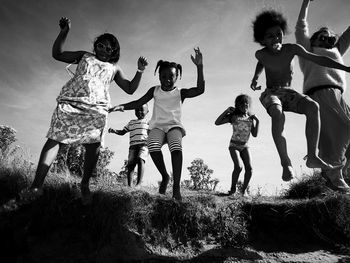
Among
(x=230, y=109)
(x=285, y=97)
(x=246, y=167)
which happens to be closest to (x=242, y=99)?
(x=230, y=109)

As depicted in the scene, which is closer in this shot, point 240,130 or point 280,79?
point 280,79

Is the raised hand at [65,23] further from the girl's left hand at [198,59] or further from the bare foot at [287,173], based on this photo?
the bare foot at [287,173]

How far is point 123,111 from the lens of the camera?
12.3ft

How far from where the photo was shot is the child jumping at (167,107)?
3727 millimetres

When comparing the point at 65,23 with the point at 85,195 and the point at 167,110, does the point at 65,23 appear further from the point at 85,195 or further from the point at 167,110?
the point at 85,195

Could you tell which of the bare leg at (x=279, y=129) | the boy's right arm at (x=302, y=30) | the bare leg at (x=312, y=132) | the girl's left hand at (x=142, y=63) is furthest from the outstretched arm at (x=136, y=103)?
the boy's right arm at (x=302, y=30)

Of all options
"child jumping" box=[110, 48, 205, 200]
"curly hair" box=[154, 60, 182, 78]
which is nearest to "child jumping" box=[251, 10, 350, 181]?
"child jumping" box=[110, 48, 205, 200]

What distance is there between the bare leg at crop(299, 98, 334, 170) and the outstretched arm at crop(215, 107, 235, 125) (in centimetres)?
228

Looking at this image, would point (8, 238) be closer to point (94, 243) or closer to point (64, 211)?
point (64, 211)

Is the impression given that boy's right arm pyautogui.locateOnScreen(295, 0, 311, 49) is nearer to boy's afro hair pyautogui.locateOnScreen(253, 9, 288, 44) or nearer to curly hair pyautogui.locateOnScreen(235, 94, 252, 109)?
boy's afro hair pyautogui.locateOnScreen(253, 9, 288, 44)

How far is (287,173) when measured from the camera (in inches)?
118

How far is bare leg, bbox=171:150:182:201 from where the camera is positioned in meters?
3.50

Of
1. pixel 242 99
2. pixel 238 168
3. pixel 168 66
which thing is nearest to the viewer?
pixel 168 66

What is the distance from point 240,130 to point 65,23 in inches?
146
